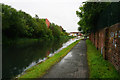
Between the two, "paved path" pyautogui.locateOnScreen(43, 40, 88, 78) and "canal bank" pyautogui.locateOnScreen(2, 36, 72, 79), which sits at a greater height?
"paved path" pyautogui.locateOnScreen(43, 40, 88, 78)

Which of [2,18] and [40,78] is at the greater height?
[2,18]

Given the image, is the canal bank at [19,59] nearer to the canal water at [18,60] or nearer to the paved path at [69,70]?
the canal water at [18,60]

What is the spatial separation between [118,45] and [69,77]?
294 centimetres

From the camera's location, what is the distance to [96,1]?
12219 millimetres

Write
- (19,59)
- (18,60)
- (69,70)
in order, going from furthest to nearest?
(19,59)
(18,60)
(69,70)

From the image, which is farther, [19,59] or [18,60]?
[19,59]

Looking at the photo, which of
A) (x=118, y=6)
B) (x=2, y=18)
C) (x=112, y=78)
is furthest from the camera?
(x=2, y=18)

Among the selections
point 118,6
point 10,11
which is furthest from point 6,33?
point 118,6

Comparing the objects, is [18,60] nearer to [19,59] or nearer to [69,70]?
[19,59]

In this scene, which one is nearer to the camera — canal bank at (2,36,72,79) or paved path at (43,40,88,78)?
paved path at (43,40,88,78)

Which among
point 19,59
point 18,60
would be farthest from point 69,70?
point 19,59

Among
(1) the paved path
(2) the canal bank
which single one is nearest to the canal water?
(2) the canal bank

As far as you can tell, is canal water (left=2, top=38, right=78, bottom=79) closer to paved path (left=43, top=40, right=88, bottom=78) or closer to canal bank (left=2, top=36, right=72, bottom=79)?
canal bank (left=2, top=36, right=72, bottom=79)

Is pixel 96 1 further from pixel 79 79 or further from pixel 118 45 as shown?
pixel 79 79
